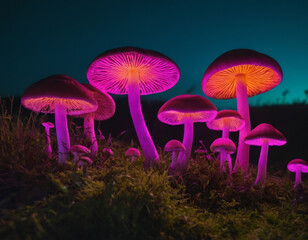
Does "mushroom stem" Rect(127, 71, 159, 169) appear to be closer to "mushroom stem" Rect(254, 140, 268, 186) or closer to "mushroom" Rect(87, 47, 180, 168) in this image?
"mushroom" Rect(87, 47, 180, 168)

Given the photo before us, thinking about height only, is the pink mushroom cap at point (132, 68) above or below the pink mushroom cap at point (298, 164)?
above

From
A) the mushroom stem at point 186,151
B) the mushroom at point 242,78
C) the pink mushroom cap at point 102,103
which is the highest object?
the mushroom at point 242,78

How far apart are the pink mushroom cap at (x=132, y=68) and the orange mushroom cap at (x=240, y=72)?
1.75ft

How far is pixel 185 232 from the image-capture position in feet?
4.81

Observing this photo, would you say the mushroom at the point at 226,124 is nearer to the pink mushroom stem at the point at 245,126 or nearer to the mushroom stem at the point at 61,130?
the pink mushroom stem at the point at 245,126

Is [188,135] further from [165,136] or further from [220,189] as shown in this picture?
[165,136]

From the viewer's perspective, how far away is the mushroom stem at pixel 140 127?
8.36ft

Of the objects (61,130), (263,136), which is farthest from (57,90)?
(263,136)

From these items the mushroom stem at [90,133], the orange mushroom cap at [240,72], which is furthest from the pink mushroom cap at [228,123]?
the mushroom stem at [90,133]

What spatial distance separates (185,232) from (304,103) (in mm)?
6543

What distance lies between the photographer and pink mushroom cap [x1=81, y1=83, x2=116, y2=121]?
2732 mm

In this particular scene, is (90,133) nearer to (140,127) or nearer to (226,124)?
(140,127)

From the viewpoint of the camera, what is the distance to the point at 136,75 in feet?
9.02

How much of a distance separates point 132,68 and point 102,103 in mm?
763
